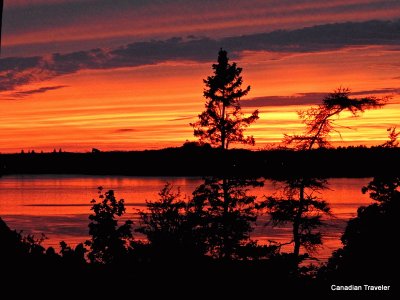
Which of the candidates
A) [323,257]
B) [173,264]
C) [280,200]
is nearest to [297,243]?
[280,200]

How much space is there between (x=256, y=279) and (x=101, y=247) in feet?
41.1

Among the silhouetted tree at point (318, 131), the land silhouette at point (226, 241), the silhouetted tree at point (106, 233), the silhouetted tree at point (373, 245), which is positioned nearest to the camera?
the land silhouette at point (226, 241)

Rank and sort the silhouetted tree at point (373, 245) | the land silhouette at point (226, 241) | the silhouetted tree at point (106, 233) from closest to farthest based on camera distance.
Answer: the land silhouette at point (226, 241), the silhouetted tree at point (373, 245), the silhouetted tree at point (106, 233)

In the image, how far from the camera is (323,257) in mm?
62625

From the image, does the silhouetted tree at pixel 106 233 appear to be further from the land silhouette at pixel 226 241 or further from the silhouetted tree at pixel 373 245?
the silhouetted tree at pixel 373 245

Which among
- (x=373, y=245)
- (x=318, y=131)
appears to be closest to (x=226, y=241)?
(x=318, y=131)

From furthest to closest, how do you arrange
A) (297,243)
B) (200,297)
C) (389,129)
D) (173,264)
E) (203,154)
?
(203,154)
(297,243)
(389,129)
(173,264)
(200,297)

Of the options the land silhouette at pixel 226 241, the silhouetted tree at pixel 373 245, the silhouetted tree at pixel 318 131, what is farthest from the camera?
the silhouetted tree at pixel 318 131

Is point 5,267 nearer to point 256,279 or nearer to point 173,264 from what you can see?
point 173,264

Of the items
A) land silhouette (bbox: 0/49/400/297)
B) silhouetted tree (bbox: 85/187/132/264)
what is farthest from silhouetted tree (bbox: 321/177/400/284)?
silhouetted tree (bbox: 85/187/132/264)

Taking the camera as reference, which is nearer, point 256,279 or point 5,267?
point 5,267

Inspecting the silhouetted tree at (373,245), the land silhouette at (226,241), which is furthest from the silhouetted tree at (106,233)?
the silhouetted tree at (373,245)

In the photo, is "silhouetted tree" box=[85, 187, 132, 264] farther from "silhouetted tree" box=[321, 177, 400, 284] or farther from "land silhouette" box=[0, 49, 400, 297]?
"silhouetted tree" box=[321, 177, 400, 284]

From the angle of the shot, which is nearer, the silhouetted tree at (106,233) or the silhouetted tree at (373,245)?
the silhouetted tree at (373,245)
